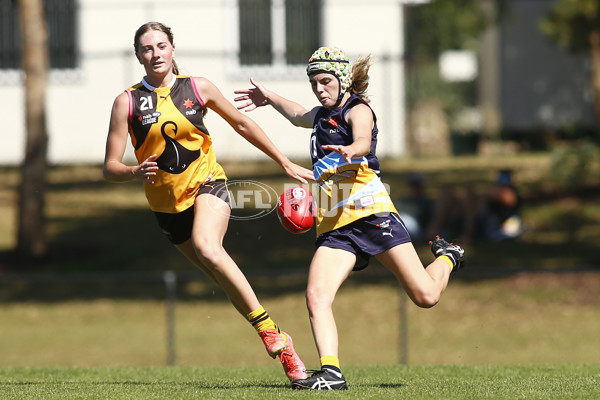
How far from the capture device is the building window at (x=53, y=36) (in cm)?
2448

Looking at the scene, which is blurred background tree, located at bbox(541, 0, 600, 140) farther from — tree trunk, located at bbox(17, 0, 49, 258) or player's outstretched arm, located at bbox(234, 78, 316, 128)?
player's outstretched arm, located at bbox(234, 78, 316, 128)

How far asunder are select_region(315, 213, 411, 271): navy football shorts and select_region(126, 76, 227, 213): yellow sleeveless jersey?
100 cm

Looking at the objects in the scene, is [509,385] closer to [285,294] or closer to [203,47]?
[285,294]

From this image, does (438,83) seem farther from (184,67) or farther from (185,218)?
(185,218)

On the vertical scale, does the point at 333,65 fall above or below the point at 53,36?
below

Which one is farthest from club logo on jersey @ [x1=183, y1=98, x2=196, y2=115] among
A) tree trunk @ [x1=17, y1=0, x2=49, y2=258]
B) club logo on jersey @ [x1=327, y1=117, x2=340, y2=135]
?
tree trunk @ [x1=17, y1=0, x2=49, y2=258]

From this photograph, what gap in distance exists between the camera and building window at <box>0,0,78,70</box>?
80.3ft

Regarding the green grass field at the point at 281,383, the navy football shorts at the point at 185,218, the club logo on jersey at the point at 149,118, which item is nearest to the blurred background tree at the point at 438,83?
the green grass field at the point at 281,383

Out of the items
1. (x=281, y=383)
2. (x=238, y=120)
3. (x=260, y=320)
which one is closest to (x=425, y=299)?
(x=260, y=320)

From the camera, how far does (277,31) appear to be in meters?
24.1

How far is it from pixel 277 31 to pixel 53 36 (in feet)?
16.9

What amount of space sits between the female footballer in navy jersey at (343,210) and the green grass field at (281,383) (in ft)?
1.45

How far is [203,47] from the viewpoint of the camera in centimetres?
2411

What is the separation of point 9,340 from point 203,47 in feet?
35.2
